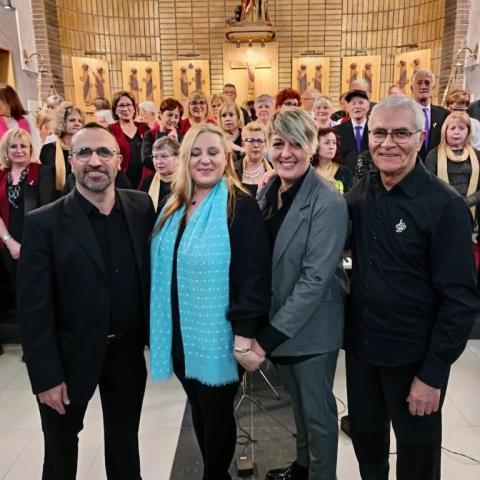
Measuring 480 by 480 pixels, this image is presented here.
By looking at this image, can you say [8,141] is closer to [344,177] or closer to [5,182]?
[5,182]

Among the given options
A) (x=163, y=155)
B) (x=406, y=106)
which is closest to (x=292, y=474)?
(x=406, y=106)

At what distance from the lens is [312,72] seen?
33.7 feet

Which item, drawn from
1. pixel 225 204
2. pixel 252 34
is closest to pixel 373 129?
pixel 225 204

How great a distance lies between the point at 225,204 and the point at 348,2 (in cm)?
1030

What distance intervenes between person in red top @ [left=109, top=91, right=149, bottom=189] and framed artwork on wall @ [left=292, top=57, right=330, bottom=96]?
666 cm

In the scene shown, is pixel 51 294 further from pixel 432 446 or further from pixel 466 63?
pixel 466 63

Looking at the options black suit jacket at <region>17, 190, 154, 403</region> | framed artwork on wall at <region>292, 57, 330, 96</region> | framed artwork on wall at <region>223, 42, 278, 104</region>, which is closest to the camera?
black suit jacket at <region>17, 190, 154, 403</region>

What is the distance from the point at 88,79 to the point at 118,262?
892cm

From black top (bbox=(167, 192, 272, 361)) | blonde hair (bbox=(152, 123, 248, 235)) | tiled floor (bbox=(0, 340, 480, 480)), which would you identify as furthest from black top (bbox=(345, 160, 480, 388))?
tiled floor (bbox=(0, 340, 480, 480))

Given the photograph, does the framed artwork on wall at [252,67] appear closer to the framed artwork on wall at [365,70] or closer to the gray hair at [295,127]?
the framed artwork on wall at [365,70]

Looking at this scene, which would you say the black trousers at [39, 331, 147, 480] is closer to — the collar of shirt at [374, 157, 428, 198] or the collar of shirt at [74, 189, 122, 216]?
the collar of shirt at [74, 189, 122, 216]

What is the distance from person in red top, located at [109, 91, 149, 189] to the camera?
4.33 m

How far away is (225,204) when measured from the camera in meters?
1.73

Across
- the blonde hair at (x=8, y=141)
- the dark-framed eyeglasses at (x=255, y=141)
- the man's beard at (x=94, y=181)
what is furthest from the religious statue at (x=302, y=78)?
the man's beard at (x=94, y=181)
